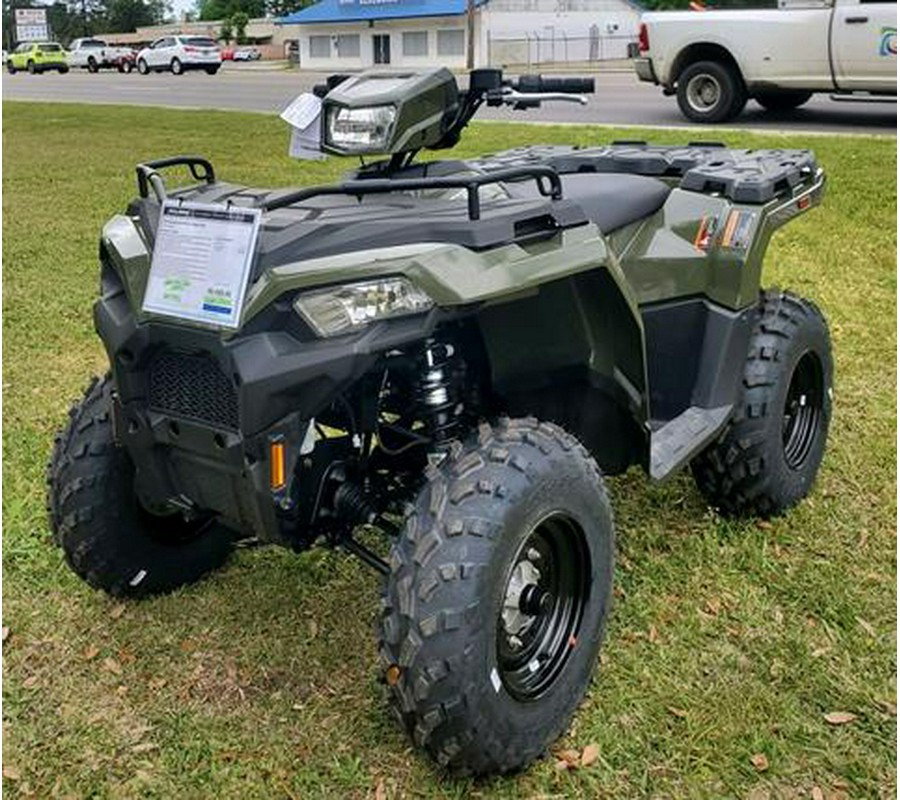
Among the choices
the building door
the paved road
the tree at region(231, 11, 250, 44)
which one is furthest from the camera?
the tree at region(231, 11, 250, 44)

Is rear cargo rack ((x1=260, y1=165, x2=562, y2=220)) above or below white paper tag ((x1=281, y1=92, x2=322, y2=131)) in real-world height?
below

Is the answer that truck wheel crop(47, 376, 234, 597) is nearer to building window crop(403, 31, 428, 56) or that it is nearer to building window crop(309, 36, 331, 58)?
building window crop(403, 31, 428, 56)

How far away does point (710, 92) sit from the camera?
12688mm

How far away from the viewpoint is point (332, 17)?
49875 mm

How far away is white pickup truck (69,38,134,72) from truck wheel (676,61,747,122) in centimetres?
4043

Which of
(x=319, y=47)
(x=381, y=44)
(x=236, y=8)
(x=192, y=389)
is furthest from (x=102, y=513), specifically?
(x=236, y=8)

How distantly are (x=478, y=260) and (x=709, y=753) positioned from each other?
1.27 metres

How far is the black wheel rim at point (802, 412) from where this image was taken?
373 centimetres

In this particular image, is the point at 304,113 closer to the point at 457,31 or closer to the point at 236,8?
the point at 457,31

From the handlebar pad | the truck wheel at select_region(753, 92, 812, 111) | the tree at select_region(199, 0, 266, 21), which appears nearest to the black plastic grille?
the handlebar pad

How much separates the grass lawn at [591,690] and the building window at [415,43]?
45.9m

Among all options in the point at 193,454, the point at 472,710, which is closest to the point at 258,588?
the point at 193,454

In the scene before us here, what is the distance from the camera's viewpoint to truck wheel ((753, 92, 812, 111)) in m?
12.7

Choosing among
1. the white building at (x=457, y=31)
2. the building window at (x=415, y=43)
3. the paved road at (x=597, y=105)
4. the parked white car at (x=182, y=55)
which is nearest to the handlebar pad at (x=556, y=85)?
the paved road at (x=597, y=105)
